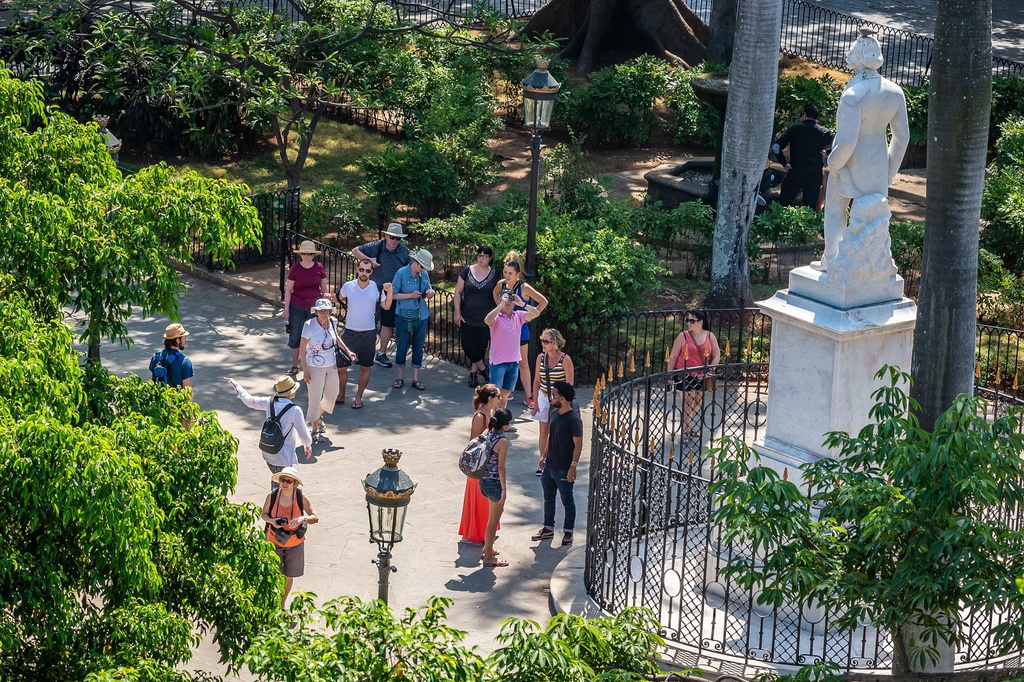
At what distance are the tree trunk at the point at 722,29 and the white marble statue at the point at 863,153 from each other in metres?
12.0

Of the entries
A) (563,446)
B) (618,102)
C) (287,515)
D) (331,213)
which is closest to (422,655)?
(287,515)

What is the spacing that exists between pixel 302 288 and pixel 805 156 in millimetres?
8277

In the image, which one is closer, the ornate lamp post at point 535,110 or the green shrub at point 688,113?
the ornate lamp post at point 535,110

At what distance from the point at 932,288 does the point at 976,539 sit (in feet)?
10.5

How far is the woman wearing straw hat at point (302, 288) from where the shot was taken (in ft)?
49.2

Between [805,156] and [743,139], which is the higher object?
[743,139]

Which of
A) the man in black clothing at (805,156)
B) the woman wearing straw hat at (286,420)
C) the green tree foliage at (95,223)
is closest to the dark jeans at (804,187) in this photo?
the man in black clothing at (805,156)

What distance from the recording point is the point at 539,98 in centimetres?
1424

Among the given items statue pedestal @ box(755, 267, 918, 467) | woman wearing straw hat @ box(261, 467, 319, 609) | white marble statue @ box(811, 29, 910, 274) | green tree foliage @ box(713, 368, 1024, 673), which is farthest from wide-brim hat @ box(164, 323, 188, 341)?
green tree foliage @ box(713, 368, 1024, 673)

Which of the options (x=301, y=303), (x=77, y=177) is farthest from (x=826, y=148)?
(x=77, y=177)

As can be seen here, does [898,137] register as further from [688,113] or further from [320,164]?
[320,164]

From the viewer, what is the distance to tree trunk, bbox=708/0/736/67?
71.7ft

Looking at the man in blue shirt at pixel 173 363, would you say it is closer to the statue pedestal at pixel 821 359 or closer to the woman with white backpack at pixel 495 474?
the woman with white backpack at pixel 495 474

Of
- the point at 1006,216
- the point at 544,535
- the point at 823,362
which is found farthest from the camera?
the point at 1006,216
